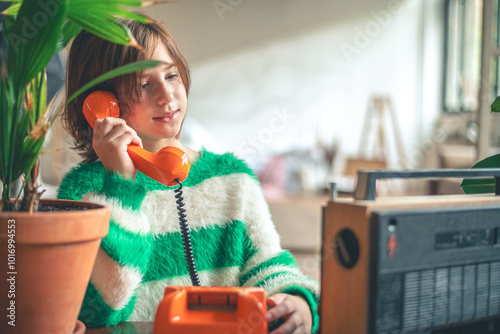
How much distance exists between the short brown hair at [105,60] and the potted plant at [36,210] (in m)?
0.36

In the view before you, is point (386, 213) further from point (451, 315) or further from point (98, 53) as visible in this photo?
point (98, 53)

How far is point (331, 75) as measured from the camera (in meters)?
5.12

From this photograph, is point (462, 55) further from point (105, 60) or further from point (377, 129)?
point (105, 60)

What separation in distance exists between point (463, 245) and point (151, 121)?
56 cm

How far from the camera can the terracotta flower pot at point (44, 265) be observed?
441 mm

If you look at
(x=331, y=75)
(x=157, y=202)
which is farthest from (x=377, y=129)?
(x=157, y=202)

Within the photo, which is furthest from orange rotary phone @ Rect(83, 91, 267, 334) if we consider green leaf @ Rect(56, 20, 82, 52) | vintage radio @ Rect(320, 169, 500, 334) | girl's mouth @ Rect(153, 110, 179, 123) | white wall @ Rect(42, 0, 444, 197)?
white wall @ Rect(42, 0, 444, 197)

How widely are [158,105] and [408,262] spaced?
1.73ft

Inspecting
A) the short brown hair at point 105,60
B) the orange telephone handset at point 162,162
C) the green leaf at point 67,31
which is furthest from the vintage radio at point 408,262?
the short brown hair at point 105,60

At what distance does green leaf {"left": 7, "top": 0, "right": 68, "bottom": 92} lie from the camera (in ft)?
1.45

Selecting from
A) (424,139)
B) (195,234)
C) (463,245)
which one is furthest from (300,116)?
(463,245)

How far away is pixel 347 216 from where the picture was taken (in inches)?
19.5

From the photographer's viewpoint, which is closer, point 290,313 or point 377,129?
point 290,313

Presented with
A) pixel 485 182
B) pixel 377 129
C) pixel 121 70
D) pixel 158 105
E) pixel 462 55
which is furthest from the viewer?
pixel 377 129
